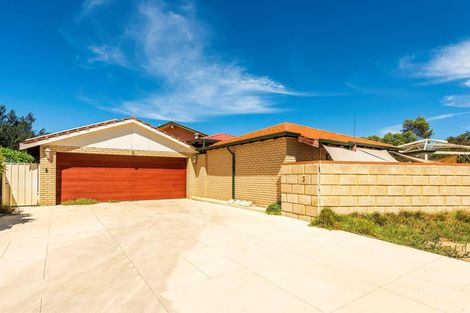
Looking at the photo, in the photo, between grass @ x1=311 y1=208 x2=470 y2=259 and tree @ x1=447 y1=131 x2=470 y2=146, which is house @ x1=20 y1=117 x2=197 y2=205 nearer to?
grass @ x1=311 y1=208 x2=470 y2=259

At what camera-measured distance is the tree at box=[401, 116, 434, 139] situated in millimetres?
39688

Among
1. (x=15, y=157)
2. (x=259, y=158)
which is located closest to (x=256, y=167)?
(x=259, y=158)

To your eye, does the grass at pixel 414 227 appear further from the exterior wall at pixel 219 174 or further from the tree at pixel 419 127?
the tree at pixel 419 127

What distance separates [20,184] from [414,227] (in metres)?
17.1

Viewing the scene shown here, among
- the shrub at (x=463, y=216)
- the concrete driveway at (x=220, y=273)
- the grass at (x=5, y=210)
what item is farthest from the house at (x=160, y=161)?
the concrete driveway at (x=220, y=273)

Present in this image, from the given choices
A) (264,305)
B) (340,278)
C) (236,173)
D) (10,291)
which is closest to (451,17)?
(236,173)

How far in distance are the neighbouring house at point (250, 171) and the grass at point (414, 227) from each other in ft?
1.50

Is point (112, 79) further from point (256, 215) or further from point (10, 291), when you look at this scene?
point (10, 291)

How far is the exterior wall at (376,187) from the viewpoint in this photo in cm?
902

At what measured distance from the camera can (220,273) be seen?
4.52 meters

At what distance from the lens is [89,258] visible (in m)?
5.35

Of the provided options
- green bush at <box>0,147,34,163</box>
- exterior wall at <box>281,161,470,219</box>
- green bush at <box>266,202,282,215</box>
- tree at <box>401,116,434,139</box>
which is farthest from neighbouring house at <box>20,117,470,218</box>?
tree at <box>401,116,434,139</box>

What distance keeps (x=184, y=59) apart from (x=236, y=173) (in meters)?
7.55

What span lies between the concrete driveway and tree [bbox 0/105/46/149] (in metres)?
39.7
